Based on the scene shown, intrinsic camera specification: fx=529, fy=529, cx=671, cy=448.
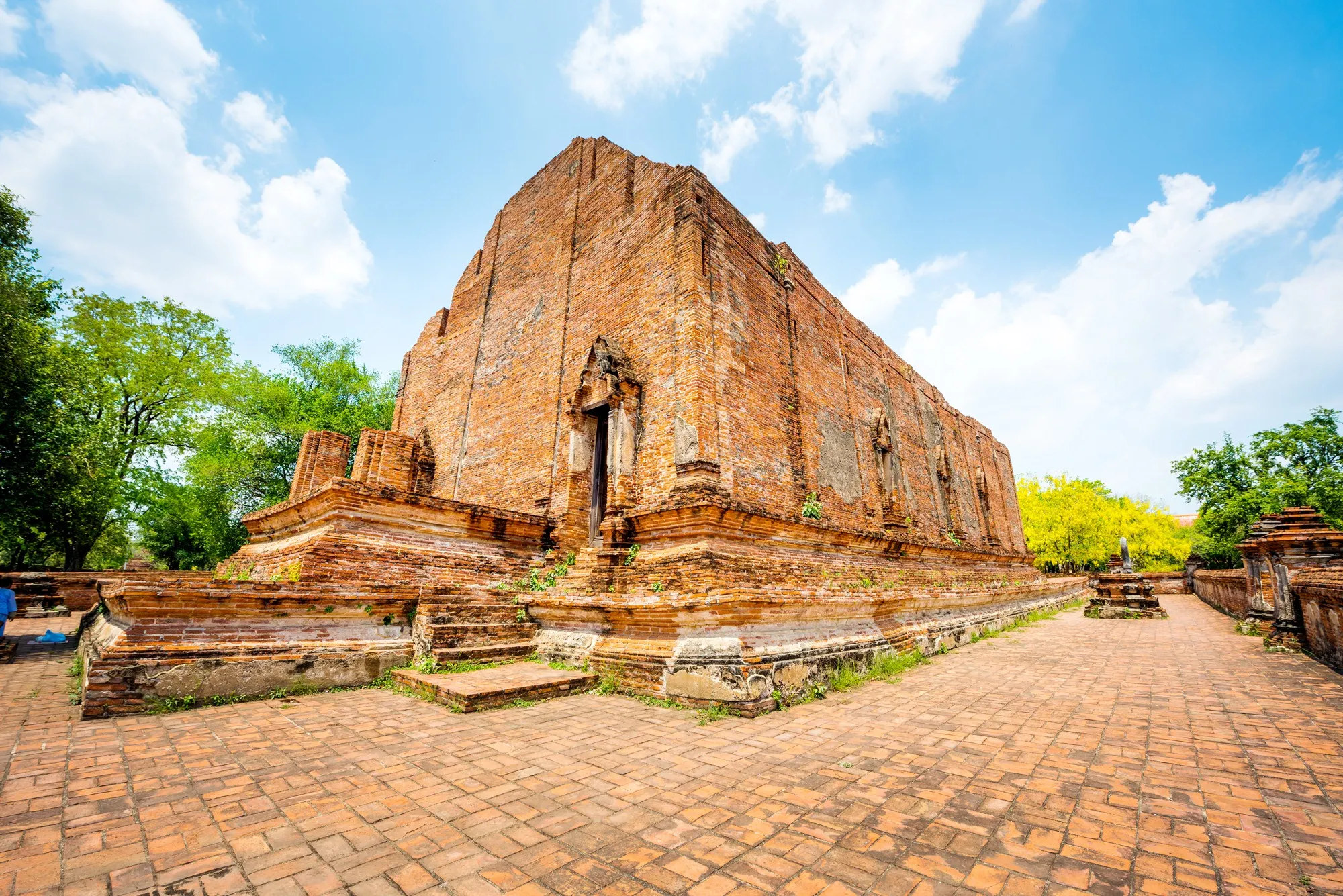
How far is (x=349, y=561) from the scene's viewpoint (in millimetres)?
6336

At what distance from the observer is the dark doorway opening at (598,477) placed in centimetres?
854

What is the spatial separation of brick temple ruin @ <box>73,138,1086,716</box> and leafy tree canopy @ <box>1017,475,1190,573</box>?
2532 cm

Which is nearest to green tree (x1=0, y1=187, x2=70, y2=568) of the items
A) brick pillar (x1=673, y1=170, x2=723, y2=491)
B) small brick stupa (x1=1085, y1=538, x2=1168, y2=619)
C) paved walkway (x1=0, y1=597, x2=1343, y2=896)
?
paved walkway (x1=0, y1=597, x2=1343, y2=896)

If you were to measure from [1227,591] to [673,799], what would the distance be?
2203 centimetres

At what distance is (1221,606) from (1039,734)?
20.8 meters

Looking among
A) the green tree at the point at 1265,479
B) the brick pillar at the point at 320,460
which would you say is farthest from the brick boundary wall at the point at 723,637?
the green tree at the point at 1265,479

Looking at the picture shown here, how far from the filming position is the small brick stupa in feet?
51.5

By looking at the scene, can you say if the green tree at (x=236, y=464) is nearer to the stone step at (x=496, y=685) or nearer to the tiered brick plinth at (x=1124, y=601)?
the stone step at (x=496, y=685)

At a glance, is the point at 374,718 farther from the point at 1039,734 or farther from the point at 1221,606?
the point at 1221,606

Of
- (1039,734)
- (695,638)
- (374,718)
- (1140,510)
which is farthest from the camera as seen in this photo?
(1140,510)

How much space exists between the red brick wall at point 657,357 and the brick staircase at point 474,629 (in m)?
2.08

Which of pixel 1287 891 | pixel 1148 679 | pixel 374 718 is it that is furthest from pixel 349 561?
pixel 1148 679

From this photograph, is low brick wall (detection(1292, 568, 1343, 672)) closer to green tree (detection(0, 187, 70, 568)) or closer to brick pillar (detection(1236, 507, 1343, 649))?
brick pillar (detection(1236, 507, 1343, 649))

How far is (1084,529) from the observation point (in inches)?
1292
